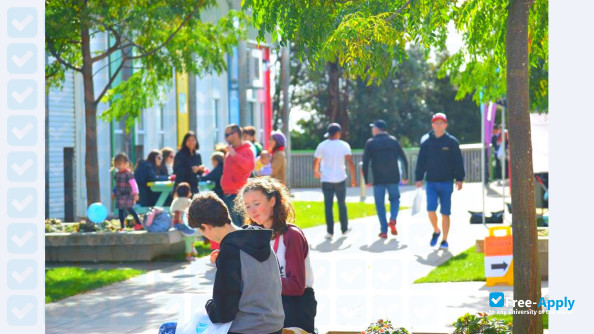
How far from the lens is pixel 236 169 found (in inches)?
595

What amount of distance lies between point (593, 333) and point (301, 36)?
270 cm

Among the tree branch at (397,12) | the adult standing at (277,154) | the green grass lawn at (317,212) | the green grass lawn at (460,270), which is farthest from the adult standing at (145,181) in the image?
the tree branch at (397,12)

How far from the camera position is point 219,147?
18.6 metres

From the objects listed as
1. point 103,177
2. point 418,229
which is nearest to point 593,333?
point 418,229

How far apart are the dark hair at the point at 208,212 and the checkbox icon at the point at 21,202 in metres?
2.11

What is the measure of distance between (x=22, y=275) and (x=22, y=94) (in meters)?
1.22

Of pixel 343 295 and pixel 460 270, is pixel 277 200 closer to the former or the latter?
pixel 343 295

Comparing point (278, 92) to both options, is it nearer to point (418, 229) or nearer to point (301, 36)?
point (418, 229)

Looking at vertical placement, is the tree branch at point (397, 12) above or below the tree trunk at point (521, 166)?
above

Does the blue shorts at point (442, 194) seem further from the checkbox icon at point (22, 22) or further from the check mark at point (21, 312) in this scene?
the checkbox icon at point (22, 22)

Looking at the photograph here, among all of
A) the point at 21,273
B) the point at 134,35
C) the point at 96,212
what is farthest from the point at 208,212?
the point at 134,35

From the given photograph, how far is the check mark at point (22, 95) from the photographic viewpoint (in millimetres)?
8109

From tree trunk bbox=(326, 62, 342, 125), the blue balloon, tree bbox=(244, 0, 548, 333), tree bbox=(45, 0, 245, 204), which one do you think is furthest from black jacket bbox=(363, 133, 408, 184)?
tree trunk bbox=(326, 62, 342, 125)

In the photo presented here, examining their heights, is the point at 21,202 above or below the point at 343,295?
above
